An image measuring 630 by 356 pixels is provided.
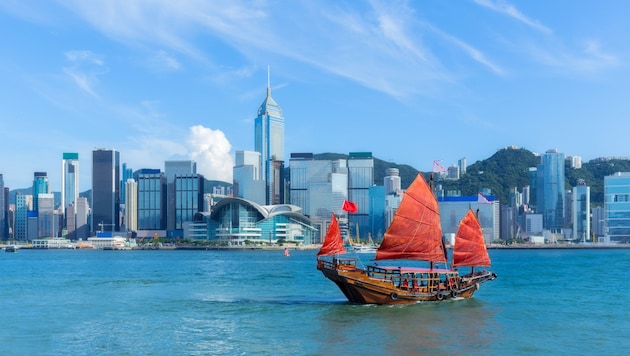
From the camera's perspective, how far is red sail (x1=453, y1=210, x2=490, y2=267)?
205ft

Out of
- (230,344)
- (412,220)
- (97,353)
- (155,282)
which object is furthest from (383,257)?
(155,282)

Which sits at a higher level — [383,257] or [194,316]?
[383,257]

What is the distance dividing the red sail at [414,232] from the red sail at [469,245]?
297cm

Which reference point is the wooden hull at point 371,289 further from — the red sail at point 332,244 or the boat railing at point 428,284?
the red sail at point 332,244

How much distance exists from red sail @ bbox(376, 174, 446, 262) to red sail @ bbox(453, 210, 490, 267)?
297 cm

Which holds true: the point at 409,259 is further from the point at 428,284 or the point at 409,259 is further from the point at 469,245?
the point at 469,245

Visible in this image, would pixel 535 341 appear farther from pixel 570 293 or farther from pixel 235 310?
pixel 570 293

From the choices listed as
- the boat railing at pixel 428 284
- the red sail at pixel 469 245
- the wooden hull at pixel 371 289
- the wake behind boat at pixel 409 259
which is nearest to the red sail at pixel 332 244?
the wake behind boat at pixel 409 259

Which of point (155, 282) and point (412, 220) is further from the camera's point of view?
point (155, 282)

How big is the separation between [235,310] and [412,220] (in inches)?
590

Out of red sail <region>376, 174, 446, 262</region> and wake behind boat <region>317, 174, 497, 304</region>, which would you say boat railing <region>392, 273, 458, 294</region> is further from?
red sail <region>376, 174, 446, 262</region>

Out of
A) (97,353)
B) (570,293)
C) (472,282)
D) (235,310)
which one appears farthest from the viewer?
(570,293)

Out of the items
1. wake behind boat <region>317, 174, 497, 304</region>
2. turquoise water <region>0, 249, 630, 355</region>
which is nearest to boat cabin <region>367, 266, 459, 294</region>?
wake behind boat <region>317, 174, 497, 304</region>

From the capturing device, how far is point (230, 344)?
41.3 m
